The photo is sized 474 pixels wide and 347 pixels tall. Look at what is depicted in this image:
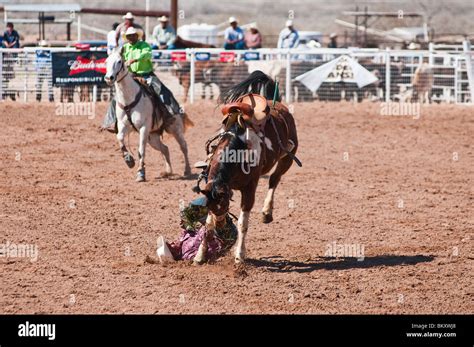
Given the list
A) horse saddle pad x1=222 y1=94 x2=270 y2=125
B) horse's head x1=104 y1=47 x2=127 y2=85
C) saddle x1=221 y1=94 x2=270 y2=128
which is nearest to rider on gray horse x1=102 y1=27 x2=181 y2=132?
horse's head x1=104 y1=47 x2=127 y2=85

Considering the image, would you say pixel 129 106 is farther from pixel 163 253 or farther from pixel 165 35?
pixel 165 35

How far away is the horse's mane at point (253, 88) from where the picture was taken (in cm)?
998

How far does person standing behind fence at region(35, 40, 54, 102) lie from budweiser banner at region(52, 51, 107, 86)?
229 mm

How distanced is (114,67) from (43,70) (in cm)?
965

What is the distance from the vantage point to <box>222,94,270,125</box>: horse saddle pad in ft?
28.2

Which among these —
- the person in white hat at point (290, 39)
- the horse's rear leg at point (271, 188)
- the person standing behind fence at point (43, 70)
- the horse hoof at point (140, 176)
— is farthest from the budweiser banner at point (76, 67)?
the horse's rear leg at point (271, 188)

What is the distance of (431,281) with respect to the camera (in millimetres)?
8500

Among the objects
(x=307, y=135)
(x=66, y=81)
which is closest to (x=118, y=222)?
(x=307, y=135)

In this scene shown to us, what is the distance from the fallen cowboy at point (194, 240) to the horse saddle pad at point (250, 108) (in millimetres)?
949

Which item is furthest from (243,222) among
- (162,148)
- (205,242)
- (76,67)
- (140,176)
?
(76,67)

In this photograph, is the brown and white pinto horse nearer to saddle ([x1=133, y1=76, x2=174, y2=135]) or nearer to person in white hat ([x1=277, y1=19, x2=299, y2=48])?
saddle ([x1=133, y1=76, x2=174, y2=135])

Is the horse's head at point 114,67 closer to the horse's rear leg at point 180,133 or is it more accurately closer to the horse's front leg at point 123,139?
the horse's front leg at point 123,139

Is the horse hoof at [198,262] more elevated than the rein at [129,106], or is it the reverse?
the rein at [129,106]
